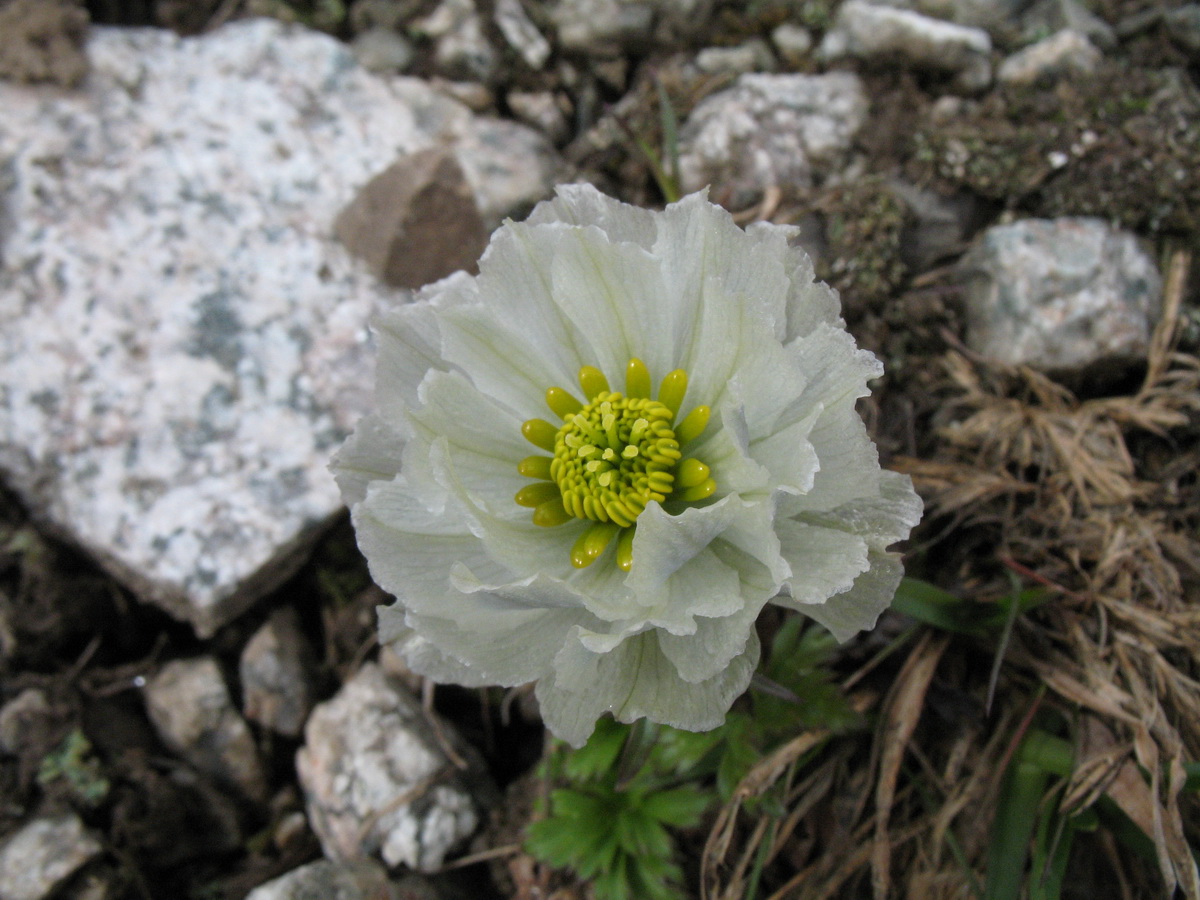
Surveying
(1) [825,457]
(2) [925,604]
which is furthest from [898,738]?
(1) [825,457]

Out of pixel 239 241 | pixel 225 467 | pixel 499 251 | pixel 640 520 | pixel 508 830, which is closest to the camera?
pixel 640 520

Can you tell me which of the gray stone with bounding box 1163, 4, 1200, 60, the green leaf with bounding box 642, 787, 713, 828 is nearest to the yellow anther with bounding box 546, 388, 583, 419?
the green leaf with bounding box 642, 787, 713, 828

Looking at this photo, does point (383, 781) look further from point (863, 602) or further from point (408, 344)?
point (863, 602)

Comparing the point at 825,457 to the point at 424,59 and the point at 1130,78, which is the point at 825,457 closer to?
the point at 1130,78

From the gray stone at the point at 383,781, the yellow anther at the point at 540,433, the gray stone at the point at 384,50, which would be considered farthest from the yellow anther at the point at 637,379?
the gray stone at the point at 384,50

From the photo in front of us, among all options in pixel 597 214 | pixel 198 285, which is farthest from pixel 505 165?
pixel 597 214
